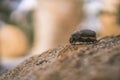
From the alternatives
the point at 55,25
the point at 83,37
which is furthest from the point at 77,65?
the point at 55,25

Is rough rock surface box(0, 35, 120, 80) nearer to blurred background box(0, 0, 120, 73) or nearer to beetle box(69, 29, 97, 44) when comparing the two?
beetle box(69, 29, 97, 44)

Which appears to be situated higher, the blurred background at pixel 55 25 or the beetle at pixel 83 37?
the blurred background at pixel 55 25

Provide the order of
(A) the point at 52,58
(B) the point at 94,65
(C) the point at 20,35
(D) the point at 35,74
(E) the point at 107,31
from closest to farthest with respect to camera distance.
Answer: (B) the point at 94,65
(D) the point at 35,74
(A) the point at 52,58
(E) the point at 107,31
(C) the point at 20,35

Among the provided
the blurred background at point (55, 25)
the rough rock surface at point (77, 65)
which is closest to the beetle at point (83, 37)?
the rough rock surface at point (77, 65)

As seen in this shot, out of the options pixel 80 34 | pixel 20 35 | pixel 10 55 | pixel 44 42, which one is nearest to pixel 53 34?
pixel 44 42

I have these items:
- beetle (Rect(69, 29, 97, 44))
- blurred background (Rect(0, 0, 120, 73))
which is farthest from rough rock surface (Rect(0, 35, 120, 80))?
blurred background (Rect(0, 0, 120, 73))

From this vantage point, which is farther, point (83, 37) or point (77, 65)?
point (83, 37)

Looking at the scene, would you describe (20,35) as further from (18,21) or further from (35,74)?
(35,74)

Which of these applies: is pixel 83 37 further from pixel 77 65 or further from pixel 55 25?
pixel 55 25

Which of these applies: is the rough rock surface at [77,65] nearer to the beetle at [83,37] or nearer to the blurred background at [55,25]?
the beetle at [83,37]
